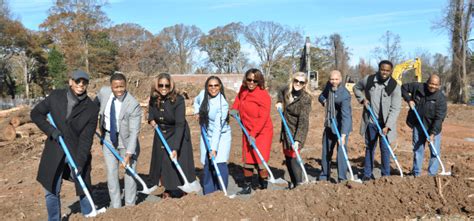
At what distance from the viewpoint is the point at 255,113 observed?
5176 mm

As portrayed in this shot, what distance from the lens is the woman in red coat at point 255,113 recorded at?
510cm

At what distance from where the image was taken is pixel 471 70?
31.3m

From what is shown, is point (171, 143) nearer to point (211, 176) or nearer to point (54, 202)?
point (211, 176)

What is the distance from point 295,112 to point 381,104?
1391 millimetres

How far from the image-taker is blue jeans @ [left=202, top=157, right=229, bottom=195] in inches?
200

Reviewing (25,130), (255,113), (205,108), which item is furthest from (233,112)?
(25,130)

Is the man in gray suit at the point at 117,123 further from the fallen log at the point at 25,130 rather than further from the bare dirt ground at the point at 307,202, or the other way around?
the fallen log at the point at 25,130

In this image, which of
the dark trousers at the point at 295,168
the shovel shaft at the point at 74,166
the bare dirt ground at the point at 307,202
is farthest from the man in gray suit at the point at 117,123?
the dark trousers at the point at 295,168

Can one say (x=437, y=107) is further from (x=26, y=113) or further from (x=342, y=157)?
(x=26, y=113)

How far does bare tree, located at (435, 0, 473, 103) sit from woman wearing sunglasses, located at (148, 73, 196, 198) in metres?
29.2

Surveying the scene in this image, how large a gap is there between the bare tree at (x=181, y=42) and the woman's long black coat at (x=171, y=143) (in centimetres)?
3961

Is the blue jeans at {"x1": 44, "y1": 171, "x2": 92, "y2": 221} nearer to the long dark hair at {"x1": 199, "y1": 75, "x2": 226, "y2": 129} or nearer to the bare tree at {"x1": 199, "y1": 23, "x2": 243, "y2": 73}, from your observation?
the long dark hair at {"x1": 199, "y1": 75, "x2": 226, "y2": 129}

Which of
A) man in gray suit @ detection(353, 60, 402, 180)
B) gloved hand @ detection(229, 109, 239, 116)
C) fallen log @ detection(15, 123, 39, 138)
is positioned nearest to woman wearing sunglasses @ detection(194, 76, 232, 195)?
gloved hand @ detection(229, 109, 239, 116)

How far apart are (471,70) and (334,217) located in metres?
32.5
